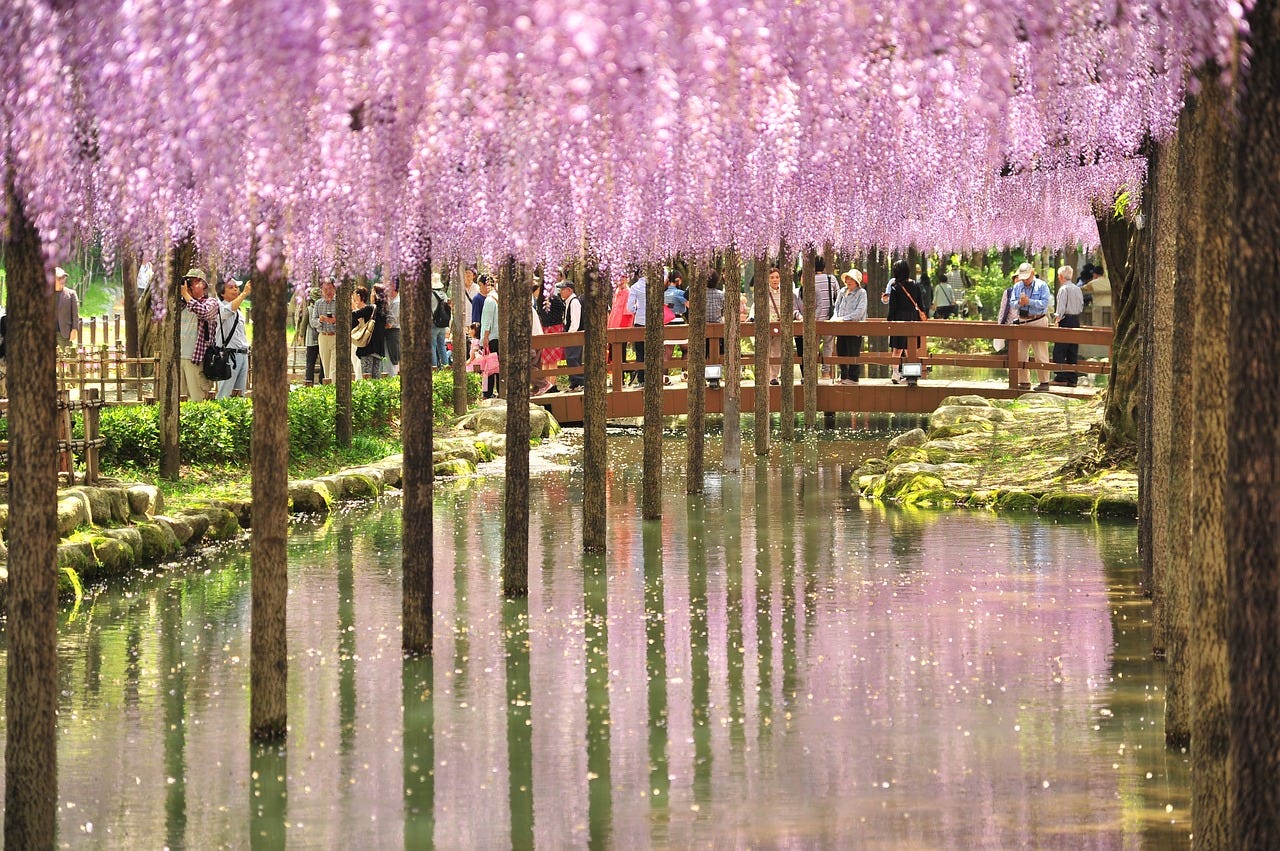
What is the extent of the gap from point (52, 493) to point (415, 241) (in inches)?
113

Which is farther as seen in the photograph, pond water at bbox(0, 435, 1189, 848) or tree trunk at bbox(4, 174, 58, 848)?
pond water at bbox(0, 435, 1189, 848)

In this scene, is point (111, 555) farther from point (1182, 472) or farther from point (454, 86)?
point (454, 86)

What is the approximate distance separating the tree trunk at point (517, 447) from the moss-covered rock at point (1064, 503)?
16.8ft

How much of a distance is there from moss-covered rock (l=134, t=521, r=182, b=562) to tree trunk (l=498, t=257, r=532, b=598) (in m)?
2.60

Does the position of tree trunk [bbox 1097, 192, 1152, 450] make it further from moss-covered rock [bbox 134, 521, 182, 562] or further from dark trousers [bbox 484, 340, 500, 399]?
dark trousers [bbox 484, 340, 500, 399]

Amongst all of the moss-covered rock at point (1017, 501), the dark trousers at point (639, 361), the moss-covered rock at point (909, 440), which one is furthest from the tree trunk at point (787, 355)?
the moss-covered rock at point (1017, 501)

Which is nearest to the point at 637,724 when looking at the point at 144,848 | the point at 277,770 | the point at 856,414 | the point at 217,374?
the point at 277,770

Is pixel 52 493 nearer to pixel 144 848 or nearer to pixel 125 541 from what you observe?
pixel 144 848

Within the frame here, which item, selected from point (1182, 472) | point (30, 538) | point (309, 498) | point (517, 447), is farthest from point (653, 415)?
point (30, 538)

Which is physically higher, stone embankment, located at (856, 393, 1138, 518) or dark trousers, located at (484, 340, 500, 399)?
dark trousers, located at (484, 340, 500, 399)

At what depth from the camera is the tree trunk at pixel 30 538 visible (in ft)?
16.1

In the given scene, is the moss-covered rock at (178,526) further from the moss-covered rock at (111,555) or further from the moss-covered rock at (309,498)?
the moss-covered rock at (309,498)

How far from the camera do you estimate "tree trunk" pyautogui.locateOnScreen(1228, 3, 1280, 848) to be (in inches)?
149

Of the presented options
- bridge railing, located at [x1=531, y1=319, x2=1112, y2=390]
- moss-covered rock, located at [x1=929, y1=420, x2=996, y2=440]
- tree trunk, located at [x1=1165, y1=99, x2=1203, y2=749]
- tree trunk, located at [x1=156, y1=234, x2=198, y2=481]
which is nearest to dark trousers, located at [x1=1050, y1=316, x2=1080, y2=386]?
bridge railing, located at [x1=531, y1=319, x2=1112, y2=390]
